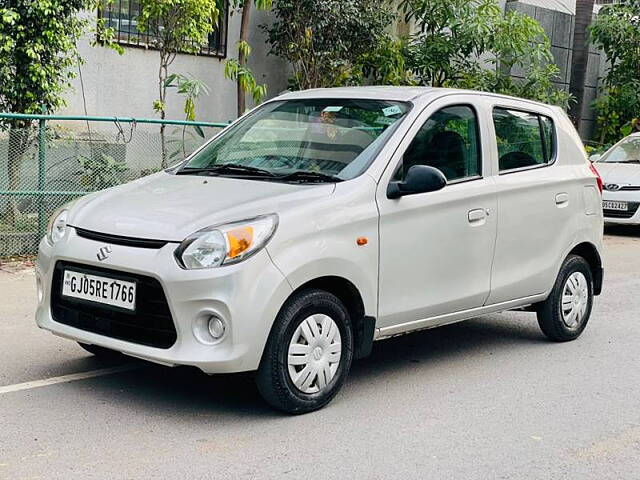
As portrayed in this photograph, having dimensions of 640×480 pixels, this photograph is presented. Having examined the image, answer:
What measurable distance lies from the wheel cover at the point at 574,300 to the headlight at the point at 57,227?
139 inches

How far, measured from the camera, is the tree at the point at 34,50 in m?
9.91

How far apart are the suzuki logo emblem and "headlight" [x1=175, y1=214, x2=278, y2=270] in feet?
1.38

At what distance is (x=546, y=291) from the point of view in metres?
6.66

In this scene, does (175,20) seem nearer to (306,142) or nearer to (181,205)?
(306,142)

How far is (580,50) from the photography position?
1912cm

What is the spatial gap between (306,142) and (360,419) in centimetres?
Answer: 170

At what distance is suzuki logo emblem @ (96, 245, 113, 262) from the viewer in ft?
15.9

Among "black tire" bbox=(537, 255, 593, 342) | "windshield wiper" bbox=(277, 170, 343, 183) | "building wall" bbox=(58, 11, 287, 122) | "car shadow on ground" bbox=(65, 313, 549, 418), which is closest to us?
"car shadow on ground" bbox=(65, 313, 549, 418)

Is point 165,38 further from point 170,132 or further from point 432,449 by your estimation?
point 432,449

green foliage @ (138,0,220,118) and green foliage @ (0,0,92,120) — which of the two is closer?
green foliage @ (0,0,92,120)

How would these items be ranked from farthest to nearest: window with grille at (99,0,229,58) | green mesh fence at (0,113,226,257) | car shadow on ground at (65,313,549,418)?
window with grille at (99,0,229,58)
green mesh fence at (0,113,226,257)
car shadow on ground at (65,313,549,418)

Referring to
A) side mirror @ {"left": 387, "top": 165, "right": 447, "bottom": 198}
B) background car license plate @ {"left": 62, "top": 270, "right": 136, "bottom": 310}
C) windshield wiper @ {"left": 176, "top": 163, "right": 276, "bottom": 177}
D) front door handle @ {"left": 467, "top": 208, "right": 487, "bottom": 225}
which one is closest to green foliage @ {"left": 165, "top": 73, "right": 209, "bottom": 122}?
windshield wiper @ {"left": 176, "top": 163, "right": 276, "bottom": 177}

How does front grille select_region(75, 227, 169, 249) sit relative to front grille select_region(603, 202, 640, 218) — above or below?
above

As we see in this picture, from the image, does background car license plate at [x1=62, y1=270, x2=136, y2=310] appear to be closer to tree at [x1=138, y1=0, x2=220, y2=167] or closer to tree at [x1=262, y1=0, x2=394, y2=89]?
tree at [x1=138, y1=0, x2=220, y2=167]
